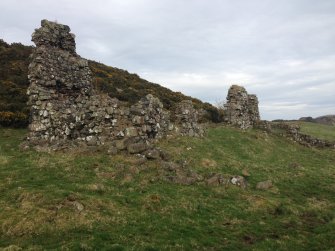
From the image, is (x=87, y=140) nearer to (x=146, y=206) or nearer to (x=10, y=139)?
(x=10, y=139)

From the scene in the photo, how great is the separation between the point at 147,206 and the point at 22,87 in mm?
31194

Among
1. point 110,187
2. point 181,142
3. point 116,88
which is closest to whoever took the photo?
point 110,187

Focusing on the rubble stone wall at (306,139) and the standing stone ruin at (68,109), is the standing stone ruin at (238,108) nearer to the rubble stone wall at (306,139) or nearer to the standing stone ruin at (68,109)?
the rubble stone wall at (306,139)

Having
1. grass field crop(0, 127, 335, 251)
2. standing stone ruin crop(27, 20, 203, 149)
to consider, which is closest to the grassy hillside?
grass field crop(0, 127, 335, 251)

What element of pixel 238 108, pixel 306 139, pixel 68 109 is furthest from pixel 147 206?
pixel 306 139

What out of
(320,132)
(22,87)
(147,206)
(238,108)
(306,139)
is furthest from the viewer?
(320,132)

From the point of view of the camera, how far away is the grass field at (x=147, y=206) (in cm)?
1590

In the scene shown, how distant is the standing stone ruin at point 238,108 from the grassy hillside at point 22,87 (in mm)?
4718

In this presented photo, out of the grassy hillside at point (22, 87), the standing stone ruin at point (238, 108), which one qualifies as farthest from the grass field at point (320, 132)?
the grassy hillside at point (22, 87)

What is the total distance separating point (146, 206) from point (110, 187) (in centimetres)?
300

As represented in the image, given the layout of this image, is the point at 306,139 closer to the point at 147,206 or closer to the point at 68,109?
the point at 68,109

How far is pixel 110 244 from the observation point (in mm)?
14930

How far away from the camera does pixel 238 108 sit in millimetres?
50406

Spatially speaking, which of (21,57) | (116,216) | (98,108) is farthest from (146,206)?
(21,57)
